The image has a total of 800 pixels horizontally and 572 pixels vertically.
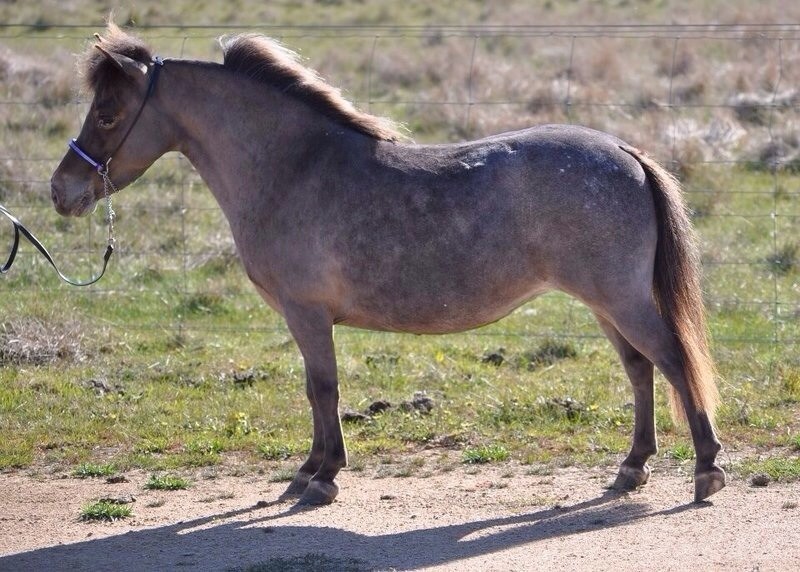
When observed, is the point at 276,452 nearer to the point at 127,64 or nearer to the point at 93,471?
the point at 93,471

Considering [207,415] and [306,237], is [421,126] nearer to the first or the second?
[207,415]

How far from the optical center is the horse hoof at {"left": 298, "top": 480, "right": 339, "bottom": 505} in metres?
5.86

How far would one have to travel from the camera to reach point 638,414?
19.9 ft

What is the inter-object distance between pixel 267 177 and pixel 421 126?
30.5ft

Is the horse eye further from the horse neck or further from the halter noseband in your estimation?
the horse neck

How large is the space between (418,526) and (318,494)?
25.7 inches

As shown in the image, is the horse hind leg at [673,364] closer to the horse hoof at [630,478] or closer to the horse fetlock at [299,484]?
the horse hoof at [630,478]

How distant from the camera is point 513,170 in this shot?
5.62 m

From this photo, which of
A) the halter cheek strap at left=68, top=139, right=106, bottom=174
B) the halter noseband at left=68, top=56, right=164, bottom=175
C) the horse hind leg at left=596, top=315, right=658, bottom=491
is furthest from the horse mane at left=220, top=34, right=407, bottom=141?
the horse hind leg at left=596, top=315, right=658, bottom=491

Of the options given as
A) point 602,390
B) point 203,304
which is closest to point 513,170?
point 602,390

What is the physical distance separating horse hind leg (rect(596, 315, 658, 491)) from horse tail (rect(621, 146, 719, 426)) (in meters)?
0.42

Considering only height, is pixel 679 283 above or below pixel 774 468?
above

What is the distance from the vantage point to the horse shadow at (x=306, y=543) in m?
4.99

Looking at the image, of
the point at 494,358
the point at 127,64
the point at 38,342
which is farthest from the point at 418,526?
the point at 38,342
